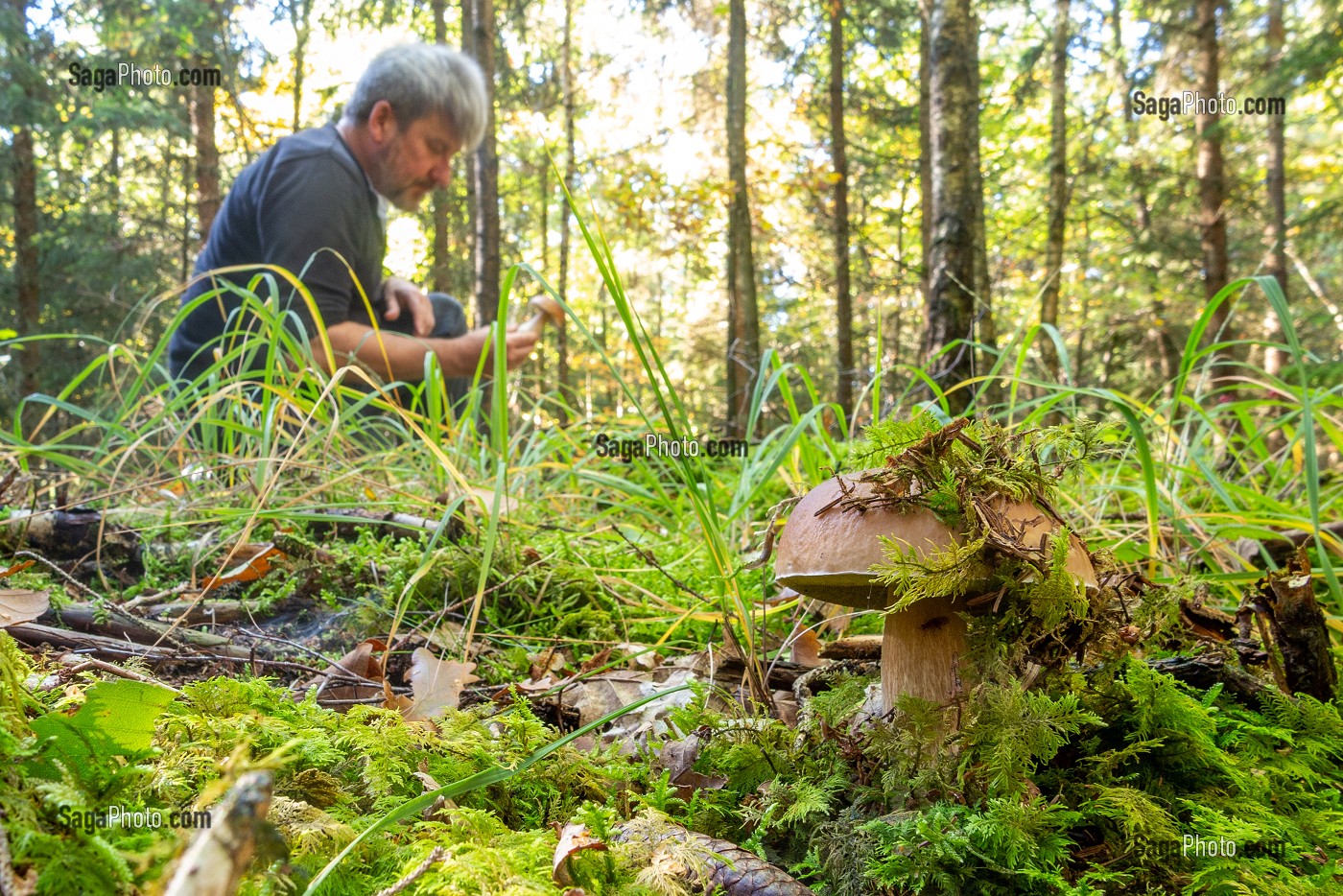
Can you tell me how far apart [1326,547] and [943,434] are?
66.8 inches

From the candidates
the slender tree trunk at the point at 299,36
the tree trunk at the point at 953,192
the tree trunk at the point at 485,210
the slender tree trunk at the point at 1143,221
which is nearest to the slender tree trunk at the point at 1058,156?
the slender tree trunk at the point at 1143,221

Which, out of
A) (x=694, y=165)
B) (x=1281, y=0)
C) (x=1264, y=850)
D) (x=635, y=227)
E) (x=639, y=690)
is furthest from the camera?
(x=694, y=165)

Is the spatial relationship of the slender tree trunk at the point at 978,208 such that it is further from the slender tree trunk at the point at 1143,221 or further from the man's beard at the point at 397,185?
the slender tree trunk at the point at 1143,221

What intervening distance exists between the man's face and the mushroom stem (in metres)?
3.98

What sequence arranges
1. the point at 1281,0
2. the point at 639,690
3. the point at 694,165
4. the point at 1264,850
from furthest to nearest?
the point at 694,165 → the point at 1281,0 → the point at 639,690 → the point at 1264,850

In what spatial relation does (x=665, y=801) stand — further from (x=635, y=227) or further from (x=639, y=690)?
(x=635, y=227)

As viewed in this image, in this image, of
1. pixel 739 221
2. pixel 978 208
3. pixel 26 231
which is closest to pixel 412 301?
pixel 978 208

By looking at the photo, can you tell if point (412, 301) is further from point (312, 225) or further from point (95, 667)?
point (95, 667)

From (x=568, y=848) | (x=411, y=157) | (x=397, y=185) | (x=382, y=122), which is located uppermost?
(x=382, y=122)

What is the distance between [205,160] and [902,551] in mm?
9452

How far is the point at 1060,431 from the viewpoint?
1.11 meters

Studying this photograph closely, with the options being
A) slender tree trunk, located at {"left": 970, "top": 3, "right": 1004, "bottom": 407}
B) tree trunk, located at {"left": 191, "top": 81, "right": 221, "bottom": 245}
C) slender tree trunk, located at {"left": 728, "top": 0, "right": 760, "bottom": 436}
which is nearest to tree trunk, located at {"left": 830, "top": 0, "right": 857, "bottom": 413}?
slender tree trunk, located at {"left": 728, "top": 0, "right": 760, "bottom": 436}

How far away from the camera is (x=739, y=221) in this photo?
893cm

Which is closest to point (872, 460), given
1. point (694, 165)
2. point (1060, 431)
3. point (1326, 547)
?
point (1060, 431)
